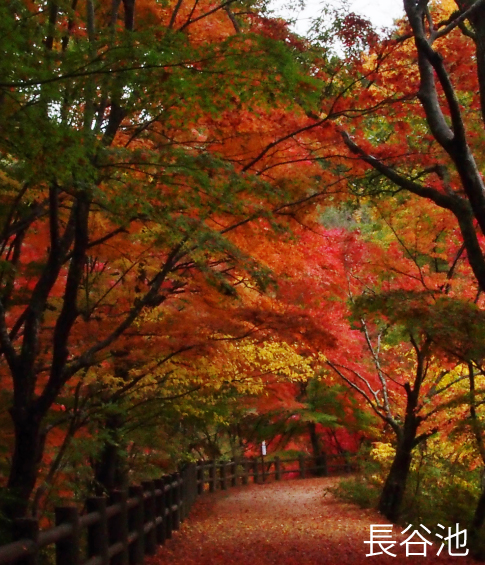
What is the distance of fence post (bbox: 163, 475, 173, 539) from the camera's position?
9.87 meters

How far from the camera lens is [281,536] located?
35.4ft

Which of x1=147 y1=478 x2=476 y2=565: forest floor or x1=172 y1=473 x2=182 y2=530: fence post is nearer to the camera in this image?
x1=147 y1=478 x2=476 y2=565: forest floor

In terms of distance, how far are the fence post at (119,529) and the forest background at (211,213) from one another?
72 centimetres

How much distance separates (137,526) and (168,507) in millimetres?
2689

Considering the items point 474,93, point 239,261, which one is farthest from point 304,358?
point 239,261

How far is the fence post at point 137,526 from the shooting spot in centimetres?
737

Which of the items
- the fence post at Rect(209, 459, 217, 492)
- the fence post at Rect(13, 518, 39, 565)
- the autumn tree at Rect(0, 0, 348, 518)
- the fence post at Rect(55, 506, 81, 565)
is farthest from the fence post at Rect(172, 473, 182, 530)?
the fence post at Rect(209, 459, 217, 492)

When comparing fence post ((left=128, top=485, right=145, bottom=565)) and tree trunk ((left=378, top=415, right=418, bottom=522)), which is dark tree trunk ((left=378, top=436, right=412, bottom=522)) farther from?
fence post ((left=128, top=485, right=145, bottom=565))

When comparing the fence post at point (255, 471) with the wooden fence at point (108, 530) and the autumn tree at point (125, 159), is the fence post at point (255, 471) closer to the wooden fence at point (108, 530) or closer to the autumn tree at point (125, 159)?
the wooden fence at point (108, 530)

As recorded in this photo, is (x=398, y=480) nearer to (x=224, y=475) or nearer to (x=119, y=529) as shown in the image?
(x=119, y=529)

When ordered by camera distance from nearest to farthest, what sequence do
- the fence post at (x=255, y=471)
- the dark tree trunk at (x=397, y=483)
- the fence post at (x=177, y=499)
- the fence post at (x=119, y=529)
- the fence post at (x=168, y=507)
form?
the fence post at (x=119, y=529) → the fence post at (x=168, y=507) → the fence post at (x=177, y=499) → the dark tree trunk at (x=397, y=483) → the fence post at (x=255, y=471)

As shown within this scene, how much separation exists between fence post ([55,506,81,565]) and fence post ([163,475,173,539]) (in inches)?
190

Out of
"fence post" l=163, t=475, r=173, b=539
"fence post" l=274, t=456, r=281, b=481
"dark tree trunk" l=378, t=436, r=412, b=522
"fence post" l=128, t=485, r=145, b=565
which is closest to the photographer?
"fence post" l=128, t=485, r=145, b=565

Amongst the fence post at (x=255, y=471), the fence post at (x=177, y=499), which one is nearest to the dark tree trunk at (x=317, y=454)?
the fence post at (x=255, y=471)
